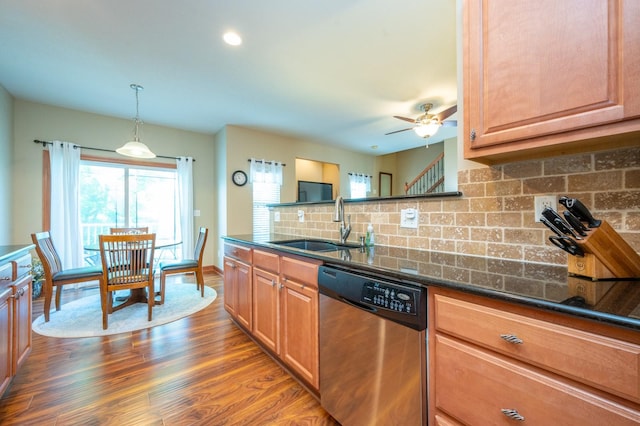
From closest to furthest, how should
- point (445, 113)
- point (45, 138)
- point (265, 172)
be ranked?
point (445, 113), point (45, 138), point (265, 172)

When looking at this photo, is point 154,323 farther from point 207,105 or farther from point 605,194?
point 605,194

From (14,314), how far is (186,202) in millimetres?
3272

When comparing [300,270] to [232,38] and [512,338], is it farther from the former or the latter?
[232,38]

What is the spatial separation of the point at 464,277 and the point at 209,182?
4962 millimetres

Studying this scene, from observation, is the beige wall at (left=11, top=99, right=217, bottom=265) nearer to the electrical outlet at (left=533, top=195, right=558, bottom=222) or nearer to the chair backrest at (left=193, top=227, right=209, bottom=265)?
the chair backrest at (left=193, top=227, right=209, bottom=265)

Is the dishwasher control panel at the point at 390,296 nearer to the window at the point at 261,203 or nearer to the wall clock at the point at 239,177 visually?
the window at the point at 261,203

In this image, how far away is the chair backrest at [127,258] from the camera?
256 cm

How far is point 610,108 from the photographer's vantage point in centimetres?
81

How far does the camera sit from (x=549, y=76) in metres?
0.93

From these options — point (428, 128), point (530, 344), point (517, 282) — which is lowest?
point (530, 344)

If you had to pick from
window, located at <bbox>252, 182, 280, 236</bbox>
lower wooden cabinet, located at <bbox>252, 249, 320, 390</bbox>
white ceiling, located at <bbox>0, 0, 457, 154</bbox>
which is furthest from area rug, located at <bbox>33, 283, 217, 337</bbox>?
white ceiling, located at <bbox>0, 0, 457, 154</bbox>

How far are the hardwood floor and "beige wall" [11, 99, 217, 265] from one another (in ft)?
7.02

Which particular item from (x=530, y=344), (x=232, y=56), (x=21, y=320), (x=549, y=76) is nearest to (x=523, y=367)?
(x=530, y=344)

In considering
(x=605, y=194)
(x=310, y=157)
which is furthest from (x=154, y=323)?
(x=310, y=157)
